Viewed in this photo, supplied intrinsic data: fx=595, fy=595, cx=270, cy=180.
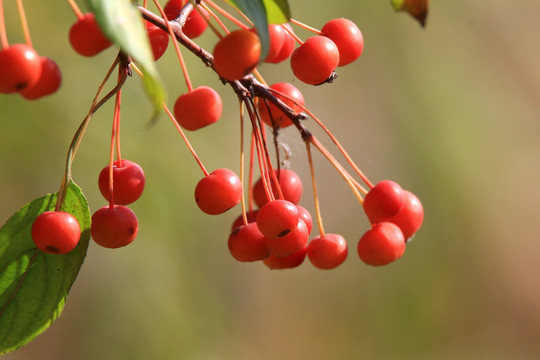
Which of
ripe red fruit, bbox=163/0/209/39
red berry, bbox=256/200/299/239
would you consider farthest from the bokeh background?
red berry, bbox=256/200/299/239

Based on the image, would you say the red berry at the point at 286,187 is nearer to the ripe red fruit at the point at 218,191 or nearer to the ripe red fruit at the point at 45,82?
the ripe red fruit at the point at 218,191

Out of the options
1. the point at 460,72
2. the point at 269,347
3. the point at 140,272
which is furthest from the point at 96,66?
the point at 460,72

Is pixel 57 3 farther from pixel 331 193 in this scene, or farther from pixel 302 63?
pixel 302 63

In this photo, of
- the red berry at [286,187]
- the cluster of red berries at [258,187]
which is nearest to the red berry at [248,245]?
the cluster of red berries at [258,187]

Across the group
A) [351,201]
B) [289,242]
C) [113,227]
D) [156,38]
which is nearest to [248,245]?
[289,242]

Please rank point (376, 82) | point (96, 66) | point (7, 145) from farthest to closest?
point (376, 82), point (96, 66), point (7, 145)

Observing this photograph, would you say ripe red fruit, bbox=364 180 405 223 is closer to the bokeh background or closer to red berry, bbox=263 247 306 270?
red berry, bbox=263 247 306 270
